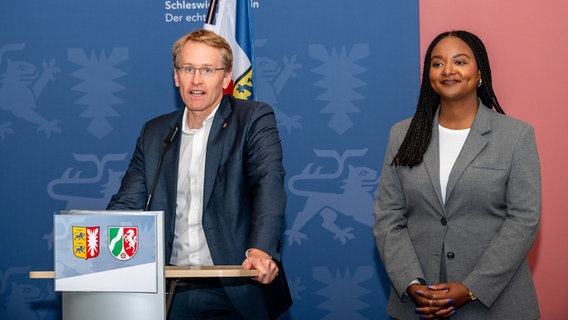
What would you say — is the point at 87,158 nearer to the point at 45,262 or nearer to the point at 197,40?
the point at 45,262

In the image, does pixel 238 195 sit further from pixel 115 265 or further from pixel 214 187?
pixel 115 265

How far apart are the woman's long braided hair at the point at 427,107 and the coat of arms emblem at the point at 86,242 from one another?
1295mm

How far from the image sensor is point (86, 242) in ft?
6.06

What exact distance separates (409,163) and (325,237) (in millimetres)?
1818

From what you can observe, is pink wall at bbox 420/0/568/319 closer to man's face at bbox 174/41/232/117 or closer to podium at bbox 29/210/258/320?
man's face at bbox 174/41/232/117

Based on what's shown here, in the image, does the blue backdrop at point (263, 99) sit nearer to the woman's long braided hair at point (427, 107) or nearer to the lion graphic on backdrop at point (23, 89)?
the lion graphic on backdrop at point (23, 89)

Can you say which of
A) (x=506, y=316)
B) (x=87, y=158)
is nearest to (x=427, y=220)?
(x=506, y=316)

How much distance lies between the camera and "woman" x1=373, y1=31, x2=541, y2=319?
8.04ft

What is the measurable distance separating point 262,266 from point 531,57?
9.85 feet

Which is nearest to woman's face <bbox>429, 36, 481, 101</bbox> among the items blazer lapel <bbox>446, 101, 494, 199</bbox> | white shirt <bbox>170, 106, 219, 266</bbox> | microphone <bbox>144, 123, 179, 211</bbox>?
blazer lapel <bbox>446, 101, 494, 199</bbox>

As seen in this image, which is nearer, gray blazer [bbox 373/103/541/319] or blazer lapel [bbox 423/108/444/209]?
gray blazer [bbox 373/103/541/319]

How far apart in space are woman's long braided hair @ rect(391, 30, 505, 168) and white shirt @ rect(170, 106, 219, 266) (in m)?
0.79

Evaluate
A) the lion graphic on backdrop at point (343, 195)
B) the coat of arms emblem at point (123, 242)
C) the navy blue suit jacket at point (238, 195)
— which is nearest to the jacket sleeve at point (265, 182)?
the navy blue suit jacket at point (238, 195)

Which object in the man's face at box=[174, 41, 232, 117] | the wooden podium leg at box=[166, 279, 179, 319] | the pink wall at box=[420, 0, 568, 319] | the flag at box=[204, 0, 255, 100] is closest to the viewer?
the wooden podium leg at box=[166, 279, 179, 319]
